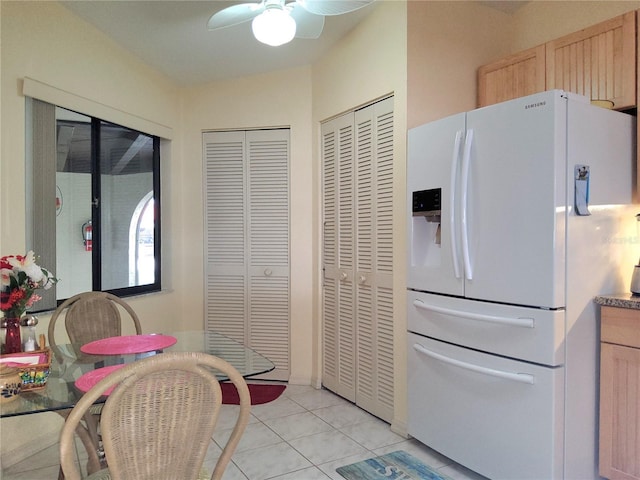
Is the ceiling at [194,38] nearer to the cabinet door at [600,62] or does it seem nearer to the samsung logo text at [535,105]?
the cabinet door at [600,62]

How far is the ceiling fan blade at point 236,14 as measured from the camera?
86.1 inches

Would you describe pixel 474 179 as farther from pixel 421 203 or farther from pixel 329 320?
pixel 329 320

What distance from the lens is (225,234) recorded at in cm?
400

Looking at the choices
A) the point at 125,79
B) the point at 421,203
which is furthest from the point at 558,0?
the point at 125,79

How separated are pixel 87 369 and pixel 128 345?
1.00 ft

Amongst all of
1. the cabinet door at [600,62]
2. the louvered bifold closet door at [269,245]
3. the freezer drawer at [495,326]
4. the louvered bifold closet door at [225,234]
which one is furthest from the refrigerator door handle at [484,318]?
the louvered bifold closet door at [225,234]

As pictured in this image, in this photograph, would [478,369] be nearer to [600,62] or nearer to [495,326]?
[495,326]

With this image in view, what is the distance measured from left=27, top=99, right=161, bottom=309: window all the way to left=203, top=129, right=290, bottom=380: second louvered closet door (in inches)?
18.9

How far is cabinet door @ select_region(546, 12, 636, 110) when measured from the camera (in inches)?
87.7

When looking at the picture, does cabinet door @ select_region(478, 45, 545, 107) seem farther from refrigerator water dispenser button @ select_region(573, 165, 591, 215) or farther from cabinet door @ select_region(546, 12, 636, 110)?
refrigerator water dispenser button @ select_region(573, 165, 591, 215)

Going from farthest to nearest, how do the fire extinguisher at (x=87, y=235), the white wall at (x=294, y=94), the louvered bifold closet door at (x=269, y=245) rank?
the louvered bifold closet door at (x=269, y=245) < the fire extinguisher at (x=87, y=235) < the white wall at (x=294, y=94)

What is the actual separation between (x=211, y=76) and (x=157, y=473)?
10.8 feet

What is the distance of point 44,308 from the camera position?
2674mm

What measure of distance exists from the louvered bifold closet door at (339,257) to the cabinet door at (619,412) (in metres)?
1.59
